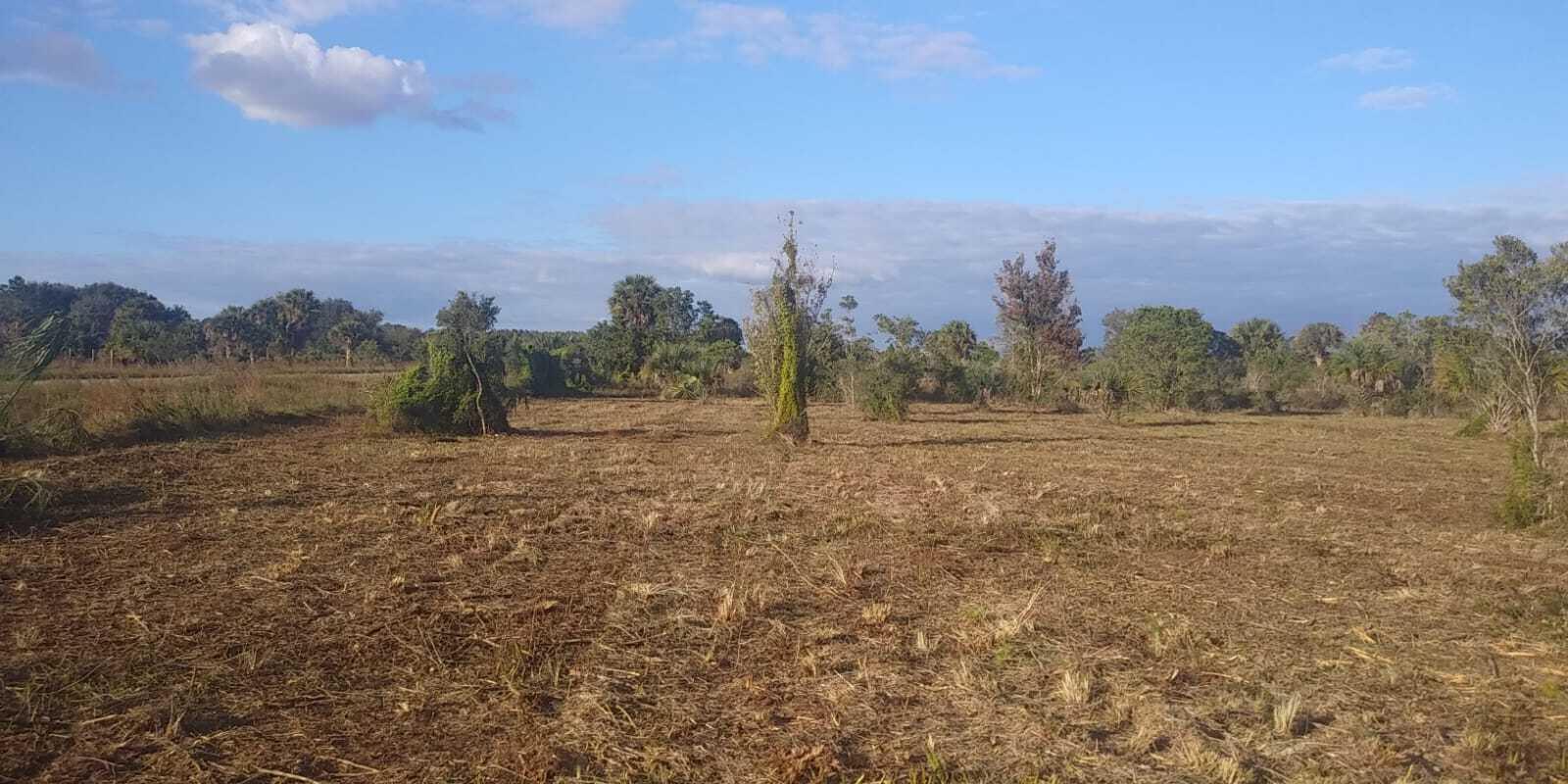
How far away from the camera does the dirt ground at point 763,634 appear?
3846mm

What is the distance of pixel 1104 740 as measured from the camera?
13.3ft

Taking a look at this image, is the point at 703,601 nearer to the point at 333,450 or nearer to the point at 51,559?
the point at 51,559

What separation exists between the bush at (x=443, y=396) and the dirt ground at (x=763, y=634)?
19.3 ft

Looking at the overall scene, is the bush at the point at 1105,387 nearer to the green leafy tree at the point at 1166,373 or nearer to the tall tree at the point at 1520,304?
the green leafy tree at the point at 1166,373

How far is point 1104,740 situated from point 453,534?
6.05m

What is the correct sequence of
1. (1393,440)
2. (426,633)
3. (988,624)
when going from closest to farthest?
(426,633), (988,624), (1393,440)

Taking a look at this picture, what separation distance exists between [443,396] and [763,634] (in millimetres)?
13705

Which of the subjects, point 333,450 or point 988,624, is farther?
point 333,450

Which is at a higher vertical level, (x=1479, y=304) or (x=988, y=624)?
(x=1479, y=304)

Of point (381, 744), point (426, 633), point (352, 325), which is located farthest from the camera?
point (352, 325)

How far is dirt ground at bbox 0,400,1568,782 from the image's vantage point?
3.85 meters

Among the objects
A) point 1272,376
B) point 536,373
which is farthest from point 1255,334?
point 536,373

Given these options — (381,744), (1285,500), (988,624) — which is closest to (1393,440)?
(1285,500)

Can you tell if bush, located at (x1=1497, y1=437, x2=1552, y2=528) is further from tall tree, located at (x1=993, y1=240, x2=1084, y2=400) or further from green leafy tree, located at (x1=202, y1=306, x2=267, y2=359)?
green leafy tree, located at (x1=202, y1=306, x2=267, y2=359)
